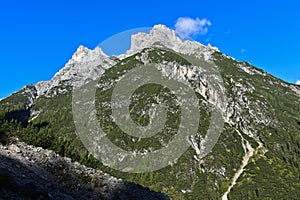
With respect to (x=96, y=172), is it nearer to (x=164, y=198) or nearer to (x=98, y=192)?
(x=98, y=192)

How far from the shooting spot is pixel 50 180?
3192cm

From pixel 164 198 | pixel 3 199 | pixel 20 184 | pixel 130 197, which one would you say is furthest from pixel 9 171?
pixel 164 198

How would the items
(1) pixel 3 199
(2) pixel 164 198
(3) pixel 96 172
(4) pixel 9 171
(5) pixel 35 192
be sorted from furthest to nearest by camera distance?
(2) pixel 164 198 < (3) pixel 96 172 < (4) pixel 9 171 < (5) pixel 35 192 < (1) pixel 3 199

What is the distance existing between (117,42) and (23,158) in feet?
97.6

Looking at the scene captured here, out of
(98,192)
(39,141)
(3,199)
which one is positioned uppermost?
(39,141)

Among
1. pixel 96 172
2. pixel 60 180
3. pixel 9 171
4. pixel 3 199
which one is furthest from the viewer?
pixel 96 172

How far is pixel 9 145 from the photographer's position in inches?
1416

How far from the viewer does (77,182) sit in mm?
35625

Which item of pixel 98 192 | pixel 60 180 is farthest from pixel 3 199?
pixel 98 192

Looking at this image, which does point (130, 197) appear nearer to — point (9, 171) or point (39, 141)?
point (9, 171)

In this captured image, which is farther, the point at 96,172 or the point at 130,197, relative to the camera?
the point at 96,172

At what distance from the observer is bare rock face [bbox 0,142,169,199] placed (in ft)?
80.7

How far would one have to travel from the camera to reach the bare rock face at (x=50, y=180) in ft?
80.7

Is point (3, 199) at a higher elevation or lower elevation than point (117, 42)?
lower
